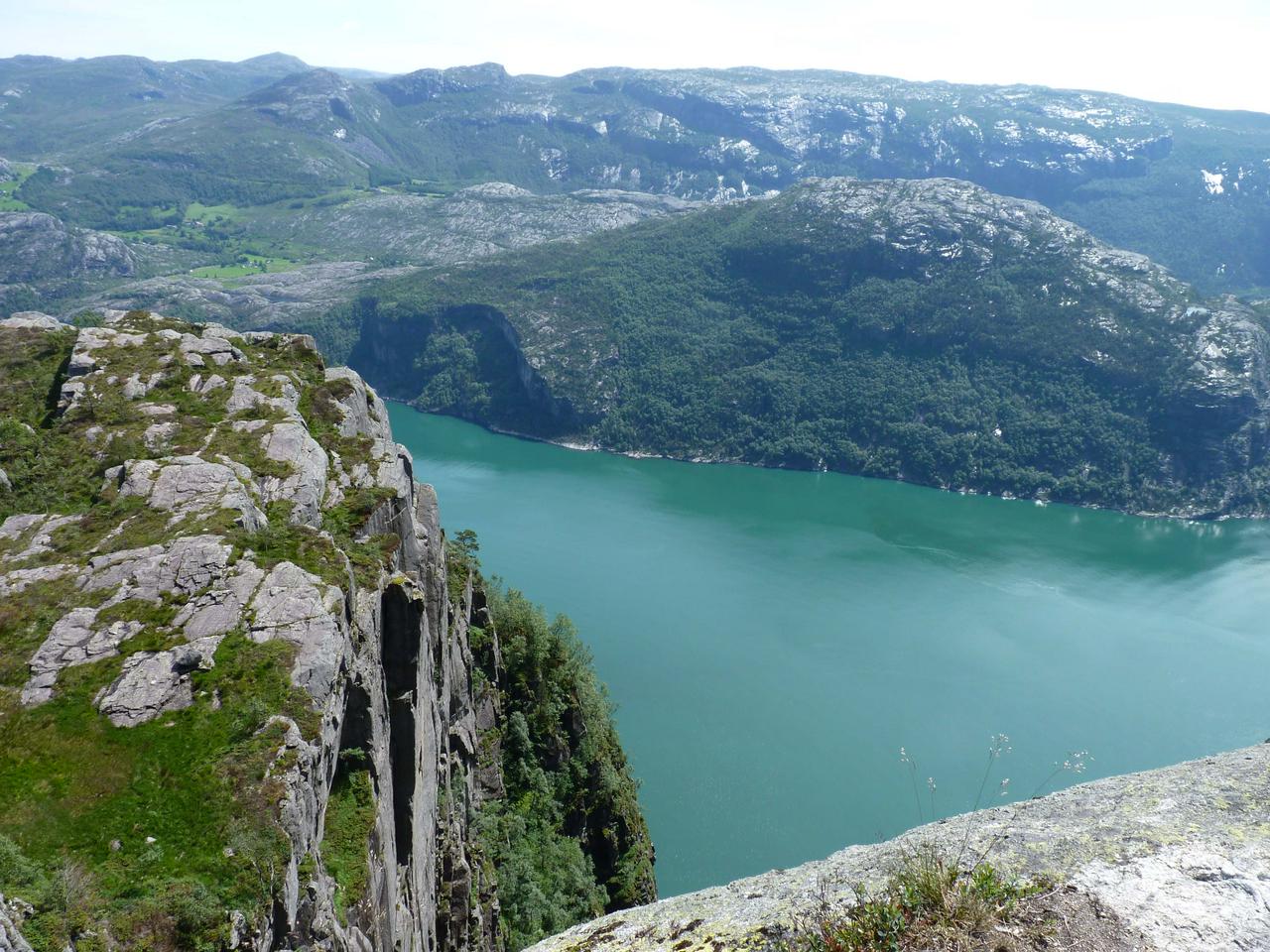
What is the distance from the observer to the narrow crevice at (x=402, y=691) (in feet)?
53.4

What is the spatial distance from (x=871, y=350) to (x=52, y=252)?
16724 centimetres

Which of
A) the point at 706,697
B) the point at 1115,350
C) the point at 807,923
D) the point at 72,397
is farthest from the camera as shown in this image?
the point at 1115,350

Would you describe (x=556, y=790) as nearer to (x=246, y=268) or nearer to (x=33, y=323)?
(x=33, y=323)

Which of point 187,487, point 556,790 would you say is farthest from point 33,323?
point 556,790

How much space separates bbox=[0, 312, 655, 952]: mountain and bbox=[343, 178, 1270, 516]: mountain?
90046 millimetres

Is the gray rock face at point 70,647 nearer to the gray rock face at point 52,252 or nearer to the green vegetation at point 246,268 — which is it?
the green vegetation at point 246,268

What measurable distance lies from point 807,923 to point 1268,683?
6889cm

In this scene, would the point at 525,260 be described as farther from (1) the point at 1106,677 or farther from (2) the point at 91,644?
(2) the point at 91,644

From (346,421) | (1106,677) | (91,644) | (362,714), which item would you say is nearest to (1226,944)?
(362,714)

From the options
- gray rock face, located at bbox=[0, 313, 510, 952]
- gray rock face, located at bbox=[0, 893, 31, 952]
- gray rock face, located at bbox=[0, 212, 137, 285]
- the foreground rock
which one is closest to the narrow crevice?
gray rock face, located at bbox=[0, 313, 510, 952]

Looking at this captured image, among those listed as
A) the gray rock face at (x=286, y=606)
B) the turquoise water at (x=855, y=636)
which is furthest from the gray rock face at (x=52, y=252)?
the gray rock face at (x=286, y=606)

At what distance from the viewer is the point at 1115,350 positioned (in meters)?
113

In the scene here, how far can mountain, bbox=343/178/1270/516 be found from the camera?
105m

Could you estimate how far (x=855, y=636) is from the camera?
6153 centimetres
